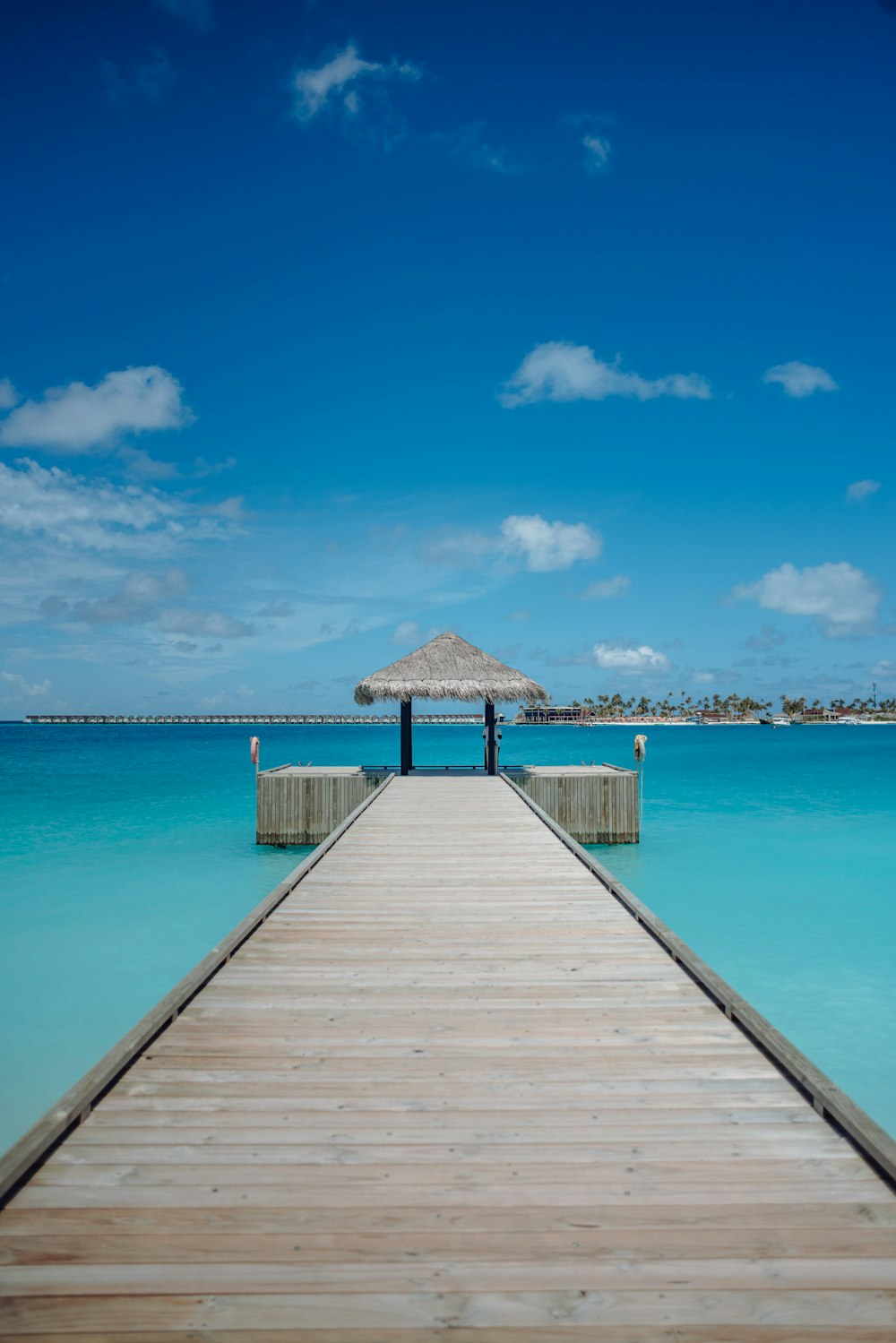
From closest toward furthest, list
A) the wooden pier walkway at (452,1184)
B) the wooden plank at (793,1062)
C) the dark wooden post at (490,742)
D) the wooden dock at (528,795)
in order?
1. the wooden pier walkway at (452,1184)
2. the wooden plank at (793,1062)
3. the wooden dock at (528,795)
4. the dark wooden post at (490,742)

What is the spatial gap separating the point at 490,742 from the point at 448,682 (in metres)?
1.84

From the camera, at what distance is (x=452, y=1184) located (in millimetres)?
2391

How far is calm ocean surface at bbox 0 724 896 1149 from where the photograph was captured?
6.98m

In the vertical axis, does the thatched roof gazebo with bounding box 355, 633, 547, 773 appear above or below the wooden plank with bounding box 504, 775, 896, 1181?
above

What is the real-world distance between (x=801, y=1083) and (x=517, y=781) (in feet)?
35.9

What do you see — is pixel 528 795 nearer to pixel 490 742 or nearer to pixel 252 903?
pixel 490 742

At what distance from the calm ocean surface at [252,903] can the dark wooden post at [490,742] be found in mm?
2657

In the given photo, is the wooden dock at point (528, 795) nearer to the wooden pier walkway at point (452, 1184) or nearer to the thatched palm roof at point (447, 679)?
the thatched palm roof at point (447, 679)

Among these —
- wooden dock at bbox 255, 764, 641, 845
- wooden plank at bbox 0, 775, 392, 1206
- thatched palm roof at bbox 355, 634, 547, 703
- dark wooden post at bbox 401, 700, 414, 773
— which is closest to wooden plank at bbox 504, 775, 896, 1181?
wooden plank at bbox 0, 775, 392, 1206

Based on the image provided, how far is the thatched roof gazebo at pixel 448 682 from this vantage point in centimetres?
1463

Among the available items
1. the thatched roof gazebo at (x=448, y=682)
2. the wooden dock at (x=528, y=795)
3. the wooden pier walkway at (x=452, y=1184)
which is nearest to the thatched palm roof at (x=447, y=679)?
the thatched roof gazebo at (x=448, y=682)

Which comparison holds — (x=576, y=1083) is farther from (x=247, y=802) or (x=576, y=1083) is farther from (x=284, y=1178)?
(x=247, y=802)

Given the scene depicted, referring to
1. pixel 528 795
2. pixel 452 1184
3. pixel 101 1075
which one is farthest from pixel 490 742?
pixel 452 1184

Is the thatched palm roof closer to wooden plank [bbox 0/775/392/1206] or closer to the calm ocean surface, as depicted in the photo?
the calm ocean surface
